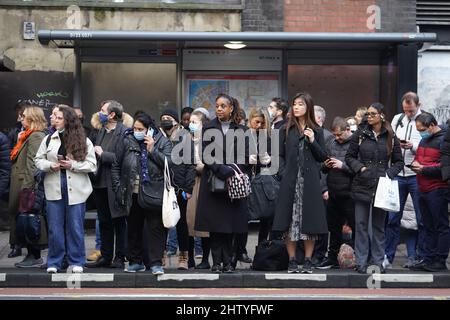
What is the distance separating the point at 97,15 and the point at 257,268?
647 centimetres

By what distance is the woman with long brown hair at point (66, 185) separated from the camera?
10406 mm

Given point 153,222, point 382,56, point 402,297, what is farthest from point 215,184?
point 382,56

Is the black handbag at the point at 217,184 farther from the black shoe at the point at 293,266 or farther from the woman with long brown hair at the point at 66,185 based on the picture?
the woman with long brown hair at the point at 66,185

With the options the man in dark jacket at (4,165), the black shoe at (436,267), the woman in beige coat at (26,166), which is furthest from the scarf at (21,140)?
the black shoe at (436,267)

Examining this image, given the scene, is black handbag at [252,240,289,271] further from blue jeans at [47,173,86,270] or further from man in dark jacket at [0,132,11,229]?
man in dark jacket at [0,132,11,229]

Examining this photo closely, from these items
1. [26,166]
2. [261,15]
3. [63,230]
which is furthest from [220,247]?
[261,15]

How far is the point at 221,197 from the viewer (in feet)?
34.1

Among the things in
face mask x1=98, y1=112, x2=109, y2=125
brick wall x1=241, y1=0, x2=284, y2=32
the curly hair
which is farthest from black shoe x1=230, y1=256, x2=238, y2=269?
brick wall x1=241, y1=0, x2=284, y2=32

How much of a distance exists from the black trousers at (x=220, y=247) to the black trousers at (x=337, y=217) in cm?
146

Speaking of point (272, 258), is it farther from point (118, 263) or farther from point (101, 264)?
point (101, 264)

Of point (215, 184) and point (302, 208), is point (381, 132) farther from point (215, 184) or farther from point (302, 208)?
point (215, 184)

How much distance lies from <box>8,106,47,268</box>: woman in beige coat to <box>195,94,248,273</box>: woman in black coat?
214 centimetres

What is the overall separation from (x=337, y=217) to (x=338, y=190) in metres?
0.41

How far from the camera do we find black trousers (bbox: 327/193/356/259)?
11164mm
